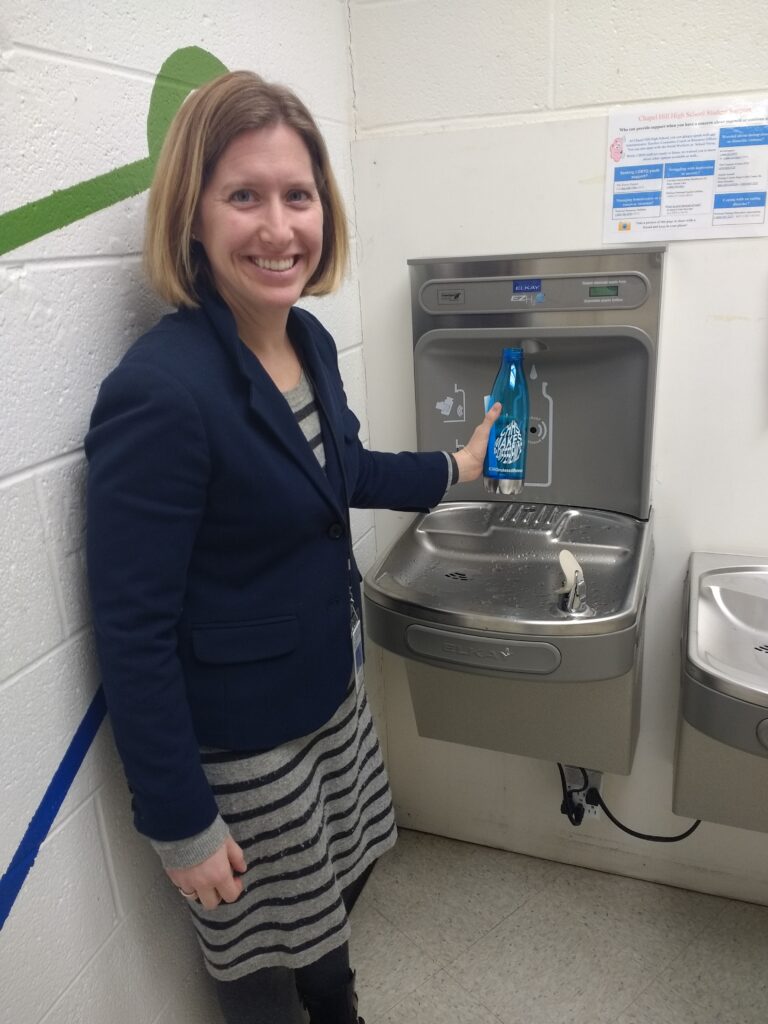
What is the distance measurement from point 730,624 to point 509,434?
0.49m

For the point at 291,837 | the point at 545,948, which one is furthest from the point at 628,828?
the point at 291,837

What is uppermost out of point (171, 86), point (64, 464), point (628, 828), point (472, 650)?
point (171, 86)

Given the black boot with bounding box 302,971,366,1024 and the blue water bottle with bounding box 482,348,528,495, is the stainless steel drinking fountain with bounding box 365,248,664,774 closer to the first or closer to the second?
the blue water bottle with bounding box 482,348,528,495

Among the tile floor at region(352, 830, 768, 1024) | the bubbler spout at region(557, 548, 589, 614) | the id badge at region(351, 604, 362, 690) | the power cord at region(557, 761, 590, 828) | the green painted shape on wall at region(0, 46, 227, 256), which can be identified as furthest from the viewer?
the power cord at region(557, 761, 590, 828)

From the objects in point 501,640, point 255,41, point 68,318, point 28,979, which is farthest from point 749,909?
point 255,41

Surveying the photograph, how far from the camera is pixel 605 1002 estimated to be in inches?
57.8

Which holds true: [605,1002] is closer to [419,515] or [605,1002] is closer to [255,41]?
[419,515]

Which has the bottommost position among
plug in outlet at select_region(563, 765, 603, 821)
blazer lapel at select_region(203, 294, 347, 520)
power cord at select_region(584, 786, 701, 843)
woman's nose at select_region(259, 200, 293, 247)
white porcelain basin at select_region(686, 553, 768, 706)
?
power cord at select_region(584, 786, 701, 843)

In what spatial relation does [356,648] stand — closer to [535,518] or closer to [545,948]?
[535,518]

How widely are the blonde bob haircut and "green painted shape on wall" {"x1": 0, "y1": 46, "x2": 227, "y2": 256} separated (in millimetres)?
79

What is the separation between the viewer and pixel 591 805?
1.68 m

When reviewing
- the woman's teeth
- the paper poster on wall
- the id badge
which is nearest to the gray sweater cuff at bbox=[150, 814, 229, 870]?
the id badge

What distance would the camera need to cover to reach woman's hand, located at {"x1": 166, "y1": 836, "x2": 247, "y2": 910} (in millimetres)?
900

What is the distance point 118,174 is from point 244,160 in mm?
179
